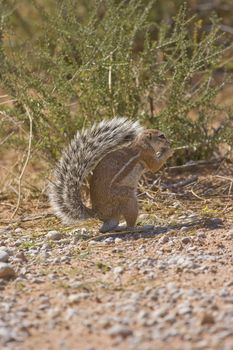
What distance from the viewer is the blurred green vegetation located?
7.27 metres

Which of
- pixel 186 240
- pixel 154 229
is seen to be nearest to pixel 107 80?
pixel 154 229

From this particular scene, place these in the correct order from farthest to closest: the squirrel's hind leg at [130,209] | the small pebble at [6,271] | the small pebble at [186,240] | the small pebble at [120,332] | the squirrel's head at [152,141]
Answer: the squirrel's head at [152,141] → the squirrel's hind leg at [130,209] → the small pebble at [186,240] → the small pebble at [6,271] → the small pebble at [120,332]

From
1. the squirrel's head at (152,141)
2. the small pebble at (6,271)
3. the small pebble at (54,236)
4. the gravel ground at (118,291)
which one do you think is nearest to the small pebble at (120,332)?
the gravel ground at (118,291)

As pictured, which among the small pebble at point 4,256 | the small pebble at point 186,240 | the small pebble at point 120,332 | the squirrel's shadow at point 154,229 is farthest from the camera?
the squirrel's shadow at point 154,229

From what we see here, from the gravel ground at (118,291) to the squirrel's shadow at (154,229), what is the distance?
3.7 inches

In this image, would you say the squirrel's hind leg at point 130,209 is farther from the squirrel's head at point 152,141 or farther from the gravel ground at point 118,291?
the squirrel's head at point 152,141

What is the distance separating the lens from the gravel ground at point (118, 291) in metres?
3.81

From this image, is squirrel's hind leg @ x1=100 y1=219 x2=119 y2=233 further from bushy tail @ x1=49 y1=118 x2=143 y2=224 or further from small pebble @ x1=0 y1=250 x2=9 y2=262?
small pebble @ x1=0 y1=250 x2=9 y2=262

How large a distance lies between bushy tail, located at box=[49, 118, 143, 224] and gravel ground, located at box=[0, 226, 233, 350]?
0.22 meters

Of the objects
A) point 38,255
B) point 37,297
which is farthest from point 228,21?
point 37,297

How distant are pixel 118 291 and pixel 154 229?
173 cm

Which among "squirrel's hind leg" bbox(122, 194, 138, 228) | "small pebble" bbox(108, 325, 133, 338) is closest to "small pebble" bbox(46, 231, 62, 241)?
"squirrel's hind leg" bbox(122, 194, 138, 228)

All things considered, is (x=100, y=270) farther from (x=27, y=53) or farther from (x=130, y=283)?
(x=27, y=53)

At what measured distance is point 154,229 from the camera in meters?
6.25
